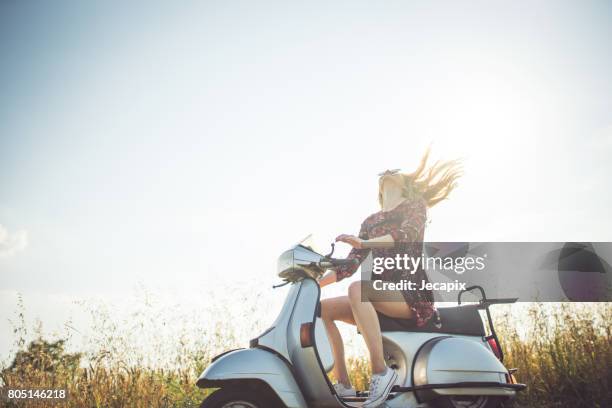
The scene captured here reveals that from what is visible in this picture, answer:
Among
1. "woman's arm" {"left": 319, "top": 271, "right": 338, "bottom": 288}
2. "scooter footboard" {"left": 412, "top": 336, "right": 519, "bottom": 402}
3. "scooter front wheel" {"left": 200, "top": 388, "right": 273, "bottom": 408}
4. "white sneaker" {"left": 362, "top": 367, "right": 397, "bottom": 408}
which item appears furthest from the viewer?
"woman's arm" {"left": 319, "top": 271, "right": 338, "bottom": 288}

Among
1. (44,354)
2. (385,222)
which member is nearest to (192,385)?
Answer: (44,354)

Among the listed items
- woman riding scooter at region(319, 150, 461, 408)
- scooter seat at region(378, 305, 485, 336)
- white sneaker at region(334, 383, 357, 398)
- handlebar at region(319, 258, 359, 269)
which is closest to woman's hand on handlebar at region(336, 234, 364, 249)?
woman riding scooter at region(319, 150, 461, 408)

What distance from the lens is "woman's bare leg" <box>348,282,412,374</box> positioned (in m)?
2.96

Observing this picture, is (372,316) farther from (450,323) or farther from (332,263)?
(450,323)

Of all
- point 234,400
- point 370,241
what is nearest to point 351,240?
point 370,241

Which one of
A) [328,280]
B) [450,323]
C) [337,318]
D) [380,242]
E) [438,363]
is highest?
[380,242]

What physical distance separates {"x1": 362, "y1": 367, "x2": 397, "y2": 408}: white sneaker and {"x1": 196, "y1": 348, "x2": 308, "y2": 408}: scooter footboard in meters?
0.38

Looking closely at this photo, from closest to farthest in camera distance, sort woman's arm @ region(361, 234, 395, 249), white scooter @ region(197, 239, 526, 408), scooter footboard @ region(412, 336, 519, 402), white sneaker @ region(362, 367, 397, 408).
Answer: white scooter @ region(197, 239, 526, 408) → white sneaker @ region(362, 367, 397, 408) → scooter footboard @ region(412, 336, 519, 402) → woman's arm @ region(361, 234, 395, 249)

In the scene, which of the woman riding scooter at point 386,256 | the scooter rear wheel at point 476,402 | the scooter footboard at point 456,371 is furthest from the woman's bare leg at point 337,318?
the scooter rear wheel at point 476,402

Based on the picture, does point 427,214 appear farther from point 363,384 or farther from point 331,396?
point 363,384

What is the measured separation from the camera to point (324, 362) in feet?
9.33

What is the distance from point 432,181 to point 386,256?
74 cm

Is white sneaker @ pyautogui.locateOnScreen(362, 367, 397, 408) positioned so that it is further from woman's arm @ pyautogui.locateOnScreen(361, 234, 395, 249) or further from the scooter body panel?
woman's arm @ pyautogui.locateOnScreen(361, 234, 395, 249)

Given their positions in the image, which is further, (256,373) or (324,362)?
(324,362)
